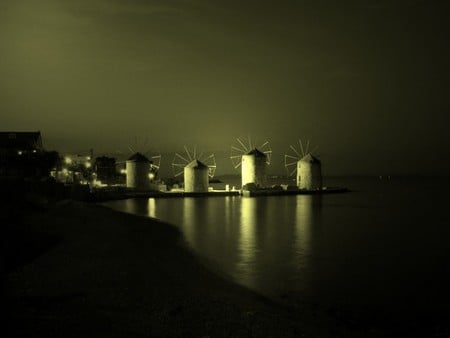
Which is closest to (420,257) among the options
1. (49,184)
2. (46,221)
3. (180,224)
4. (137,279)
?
(137,279)

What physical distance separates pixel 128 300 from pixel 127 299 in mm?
58

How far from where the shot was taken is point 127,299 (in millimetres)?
6441

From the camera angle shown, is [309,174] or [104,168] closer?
[309,174]

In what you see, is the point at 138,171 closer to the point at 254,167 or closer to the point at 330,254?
the point at 254,167

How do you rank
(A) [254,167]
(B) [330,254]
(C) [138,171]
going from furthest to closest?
(A) [254,167] < (C) [138,171] < (B) [330,254]

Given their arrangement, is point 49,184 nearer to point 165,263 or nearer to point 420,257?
point 165,263

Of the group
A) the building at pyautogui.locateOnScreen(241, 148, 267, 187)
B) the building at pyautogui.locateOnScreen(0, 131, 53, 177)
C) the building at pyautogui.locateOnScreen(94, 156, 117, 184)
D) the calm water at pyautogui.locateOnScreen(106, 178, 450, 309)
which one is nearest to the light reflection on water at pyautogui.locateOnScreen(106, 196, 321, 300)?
the calm water at pyautogui.locateOnScreen(106, 178, 450, 309)

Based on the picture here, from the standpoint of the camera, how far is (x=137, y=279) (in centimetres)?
791

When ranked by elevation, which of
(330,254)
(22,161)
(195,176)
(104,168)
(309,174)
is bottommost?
(330,254)

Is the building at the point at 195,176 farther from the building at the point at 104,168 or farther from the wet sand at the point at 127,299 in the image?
the wet sand at the point at 127,299

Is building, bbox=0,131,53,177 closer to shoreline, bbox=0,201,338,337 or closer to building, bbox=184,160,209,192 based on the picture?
building, bbox=184,160,209,192

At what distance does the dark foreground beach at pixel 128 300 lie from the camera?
17.0 feet

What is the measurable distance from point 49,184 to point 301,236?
1389 centimetres

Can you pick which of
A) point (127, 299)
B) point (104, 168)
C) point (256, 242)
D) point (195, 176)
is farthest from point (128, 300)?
point (104, 168)
